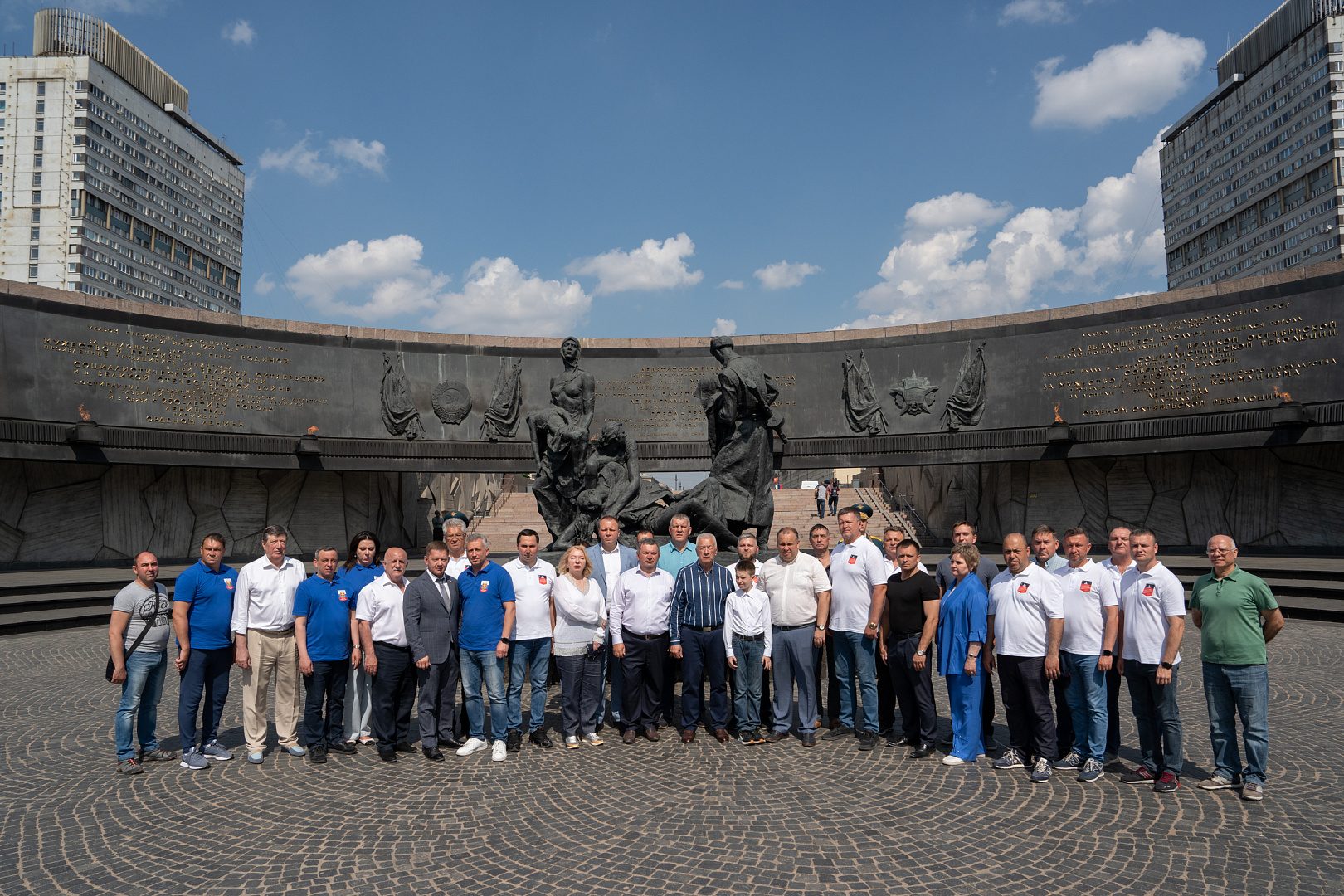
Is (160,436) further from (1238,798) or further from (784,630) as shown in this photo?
(1238,798)

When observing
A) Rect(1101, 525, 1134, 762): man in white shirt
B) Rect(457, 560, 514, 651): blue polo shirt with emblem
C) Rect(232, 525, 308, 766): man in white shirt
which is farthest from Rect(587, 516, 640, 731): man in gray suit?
Rect(1101, 525, 1134, 762): man in white shirt

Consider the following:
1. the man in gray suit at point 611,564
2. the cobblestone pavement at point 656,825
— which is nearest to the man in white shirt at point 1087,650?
the cobblestone pavement at point 656,825

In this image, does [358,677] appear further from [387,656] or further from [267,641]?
[267,641]

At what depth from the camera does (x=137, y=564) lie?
564 cm

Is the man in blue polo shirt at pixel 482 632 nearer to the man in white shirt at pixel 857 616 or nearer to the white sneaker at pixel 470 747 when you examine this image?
the white sneaker at pixel 470 747

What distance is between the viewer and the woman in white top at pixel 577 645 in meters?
6.08

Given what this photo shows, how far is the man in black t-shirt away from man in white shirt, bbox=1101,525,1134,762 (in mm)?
1172

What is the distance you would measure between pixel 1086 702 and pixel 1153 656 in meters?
0.54

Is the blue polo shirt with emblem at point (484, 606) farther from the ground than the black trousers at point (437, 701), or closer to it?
farther from the ground

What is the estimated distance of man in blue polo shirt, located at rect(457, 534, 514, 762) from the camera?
5.92 m

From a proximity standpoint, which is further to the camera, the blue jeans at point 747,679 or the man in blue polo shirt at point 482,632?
the blue jeans at point 747,679

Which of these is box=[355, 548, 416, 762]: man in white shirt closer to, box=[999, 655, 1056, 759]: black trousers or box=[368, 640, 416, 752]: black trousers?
box=[368, 640, 416, 752]: black trousers

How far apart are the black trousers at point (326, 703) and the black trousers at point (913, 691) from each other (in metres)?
4.30

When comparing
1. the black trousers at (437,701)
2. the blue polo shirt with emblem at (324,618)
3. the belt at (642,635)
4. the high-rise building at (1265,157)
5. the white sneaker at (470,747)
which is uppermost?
the high-rise building at (1265,157)
